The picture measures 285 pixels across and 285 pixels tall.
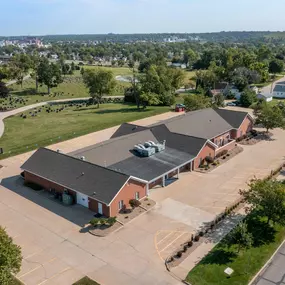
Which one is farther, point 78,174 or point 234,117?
point 234,117

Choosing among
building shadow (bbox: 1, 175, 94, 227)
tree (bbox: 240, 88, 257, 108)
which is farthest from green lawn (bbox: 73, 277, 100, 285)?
tree (bbox: 240, 88, 257, 108)

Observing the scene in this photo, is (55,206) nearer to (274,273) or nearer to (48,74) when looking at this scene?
(274,273)

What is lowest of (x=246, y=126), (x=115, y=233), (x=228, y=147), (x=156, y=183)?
(x=115, y=233)

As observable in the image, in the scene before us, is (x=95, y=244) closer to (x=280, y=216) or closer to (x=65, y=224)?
(x=65, y=224)

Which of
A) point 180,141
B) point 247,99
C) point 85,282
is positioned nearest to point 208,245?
point 85,282

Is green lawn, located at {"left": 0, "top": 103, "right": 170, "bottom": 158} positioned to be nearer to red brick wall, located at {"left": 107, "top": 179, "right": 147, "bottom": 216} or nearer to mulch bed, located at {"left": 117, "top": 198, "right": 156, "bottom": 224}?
red brick wall, located at {"left": 107, "top": 179, "right": 147, "bottom": 216}

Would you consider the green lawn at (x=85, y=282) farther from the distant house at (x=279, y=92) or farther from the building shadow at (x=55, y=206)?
the distant house at (x=279, y=92)

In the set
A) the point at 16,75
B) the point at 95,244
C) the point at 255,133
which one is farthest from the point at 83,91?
the point at 95,244
